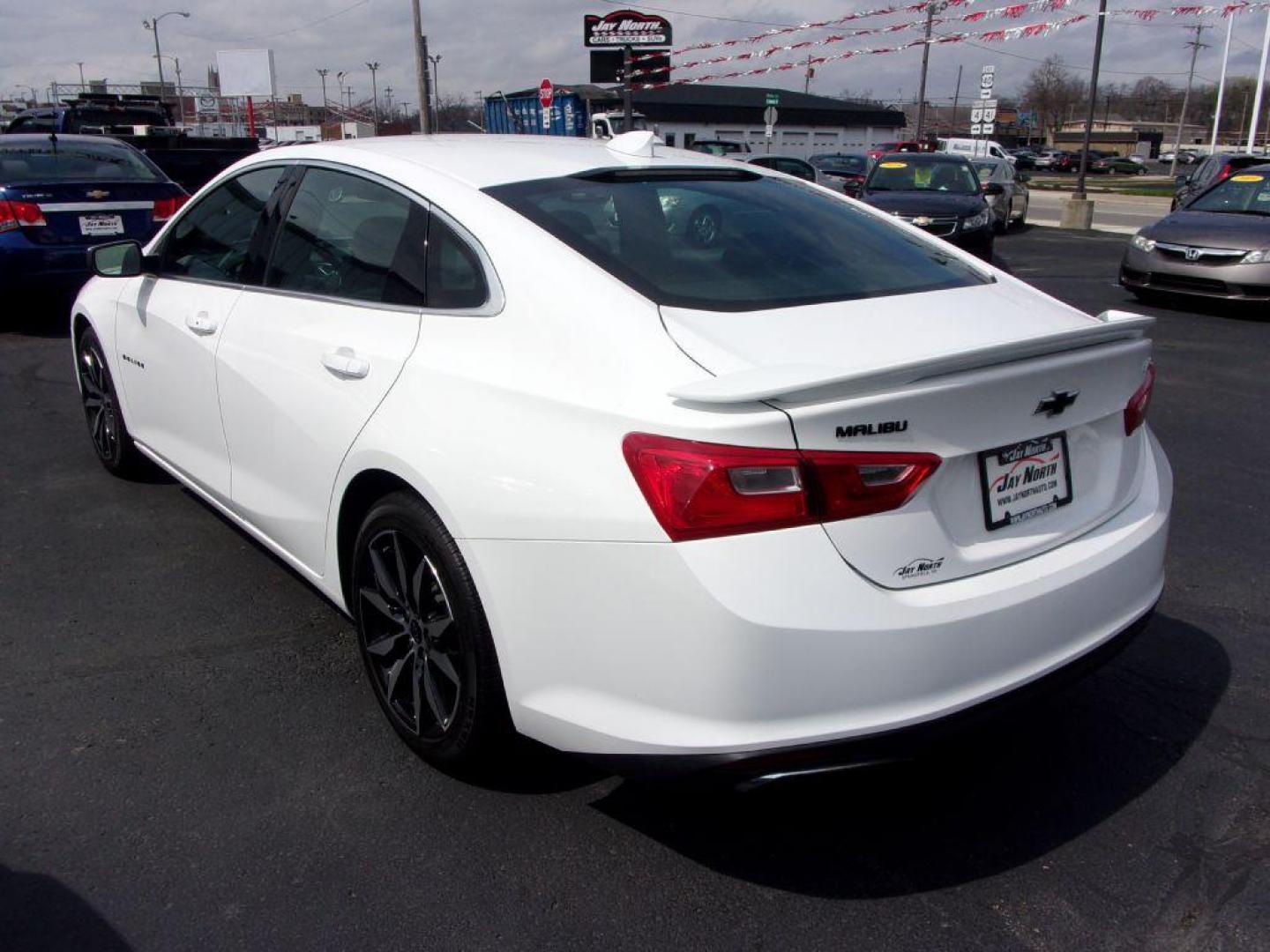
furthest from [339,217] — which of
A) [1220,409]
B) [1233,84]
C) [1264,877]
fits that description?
[1233,84]

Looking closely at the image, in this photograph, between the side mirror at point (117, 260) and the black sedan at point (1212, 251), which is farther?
the black sedan at point (1212, 251)

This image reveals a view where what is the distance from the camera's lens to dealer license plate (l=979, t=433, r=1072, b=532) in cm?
236

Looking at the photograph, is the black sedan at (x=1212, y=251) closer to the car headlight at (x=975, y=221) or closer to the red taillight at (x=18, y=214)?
the car headlight at (x=975, y=221)

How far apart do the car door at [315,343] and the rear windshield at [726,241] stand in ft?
1.34

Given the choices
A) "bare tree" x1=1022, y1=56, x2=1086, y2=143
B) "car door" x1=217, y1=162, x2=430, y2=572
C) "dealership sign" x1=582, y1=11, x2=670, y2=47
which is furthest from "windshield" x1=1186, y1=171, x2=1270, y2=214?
"bare tree" x1=1022, y1=56, x2=1086, y2=143

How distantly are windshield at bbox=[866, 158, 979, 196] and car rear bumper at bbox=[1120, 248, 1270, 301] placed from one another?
5.04m

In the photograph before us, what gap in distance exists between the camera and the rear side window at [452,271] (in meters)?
2.73

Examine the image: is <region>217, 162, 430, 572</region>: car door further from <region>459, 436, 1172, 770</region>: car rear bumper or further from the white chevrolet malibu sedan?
<region>459, 436, 1172, 770</region>: car rear bumper

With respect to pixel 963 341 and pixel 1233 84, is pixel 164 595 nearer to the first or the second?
pixel 963 341

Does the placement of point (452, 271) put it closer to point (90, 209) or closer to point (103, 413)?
point (103, 413)

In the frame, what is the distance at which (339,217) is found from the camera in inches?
132

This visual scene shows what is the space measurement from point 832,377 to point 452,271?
1.17m

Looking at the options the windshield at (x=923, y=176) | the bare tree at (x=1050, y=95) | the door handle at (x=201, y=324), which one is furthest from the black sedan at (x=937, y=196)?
the bare tree at (x=1050, y=95)

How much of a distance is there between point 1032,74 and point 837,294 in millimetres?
106949
